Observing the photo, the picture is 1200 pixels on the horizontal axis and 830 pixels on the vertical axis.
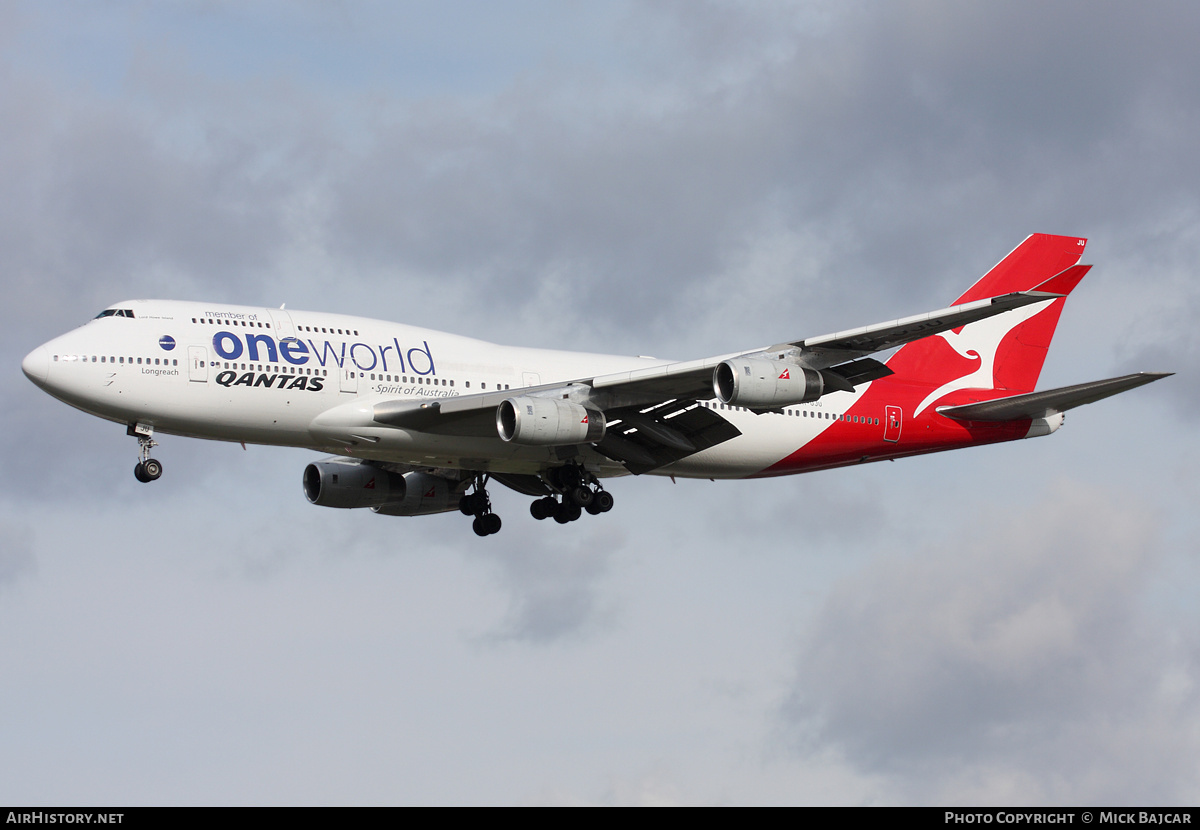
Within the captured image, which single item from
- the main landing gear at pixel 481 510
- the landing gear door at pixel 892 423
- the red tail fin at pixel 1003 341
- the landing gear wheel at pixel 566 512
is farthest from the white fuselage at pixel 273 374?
the red tail fin at pixel 1003 341

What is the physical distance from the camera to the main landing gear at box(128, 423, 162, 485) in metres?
39.0

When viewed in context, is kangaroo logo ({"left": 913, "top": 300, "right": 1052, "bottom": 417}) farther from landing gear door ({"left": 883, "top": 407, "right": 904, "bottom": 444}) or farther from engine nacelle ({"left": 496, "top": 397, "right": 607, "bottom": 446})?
engine nacelle ({"left": 496, "top": 397, "right": 607, "bottom": 446})

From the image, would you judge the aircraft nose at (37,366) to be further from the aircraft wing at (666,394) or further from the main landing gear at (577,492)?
the main landing gear at (577,492)

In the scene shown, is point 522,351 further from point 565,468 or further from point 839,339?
point 839,339

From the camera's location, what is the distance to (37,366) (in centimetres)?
3800

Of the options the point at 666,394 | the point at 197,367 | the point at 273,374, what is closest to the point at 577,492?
the point at 666,394

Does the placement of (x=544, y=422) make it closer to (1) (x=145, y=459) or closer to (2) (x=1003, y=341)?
(1) (x=145, y=459)

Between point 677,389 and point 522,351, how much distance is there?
5588 mm

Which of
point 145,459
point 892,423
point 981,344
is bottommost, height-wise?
point 145,459

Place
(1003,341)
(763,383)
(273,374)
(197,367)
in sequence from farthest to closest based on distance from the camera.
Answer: (1003,341)
(273,374)
(197,367)
(763,383)

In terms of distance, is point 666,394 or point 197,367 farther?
point 666,394

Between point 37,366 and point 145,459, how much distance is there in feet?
11.8
